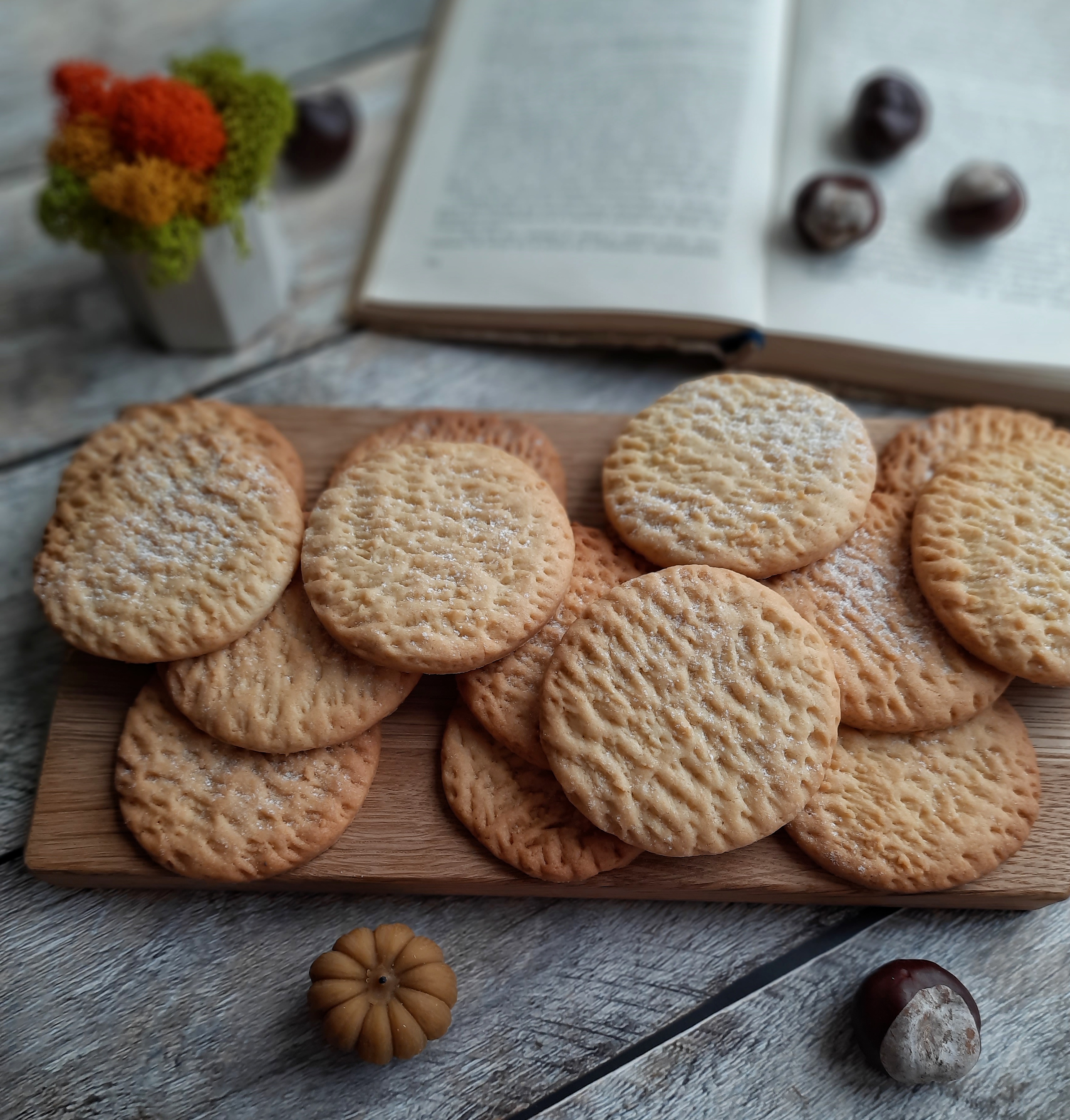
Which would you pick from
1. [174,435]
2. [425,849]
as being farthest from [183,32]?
[425,849]

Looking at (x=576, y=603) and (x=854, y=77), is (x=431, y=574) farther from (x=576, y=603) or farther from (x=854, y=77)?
(x=854, y=77)

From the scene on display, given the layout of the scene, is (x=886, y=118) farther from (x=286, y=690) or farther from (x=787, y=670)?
(x=286, y=690)

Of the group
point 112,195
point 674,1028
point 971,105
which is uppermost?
point 112,195

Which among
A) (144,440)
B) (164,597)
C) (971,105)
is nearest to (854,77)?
(971,105)

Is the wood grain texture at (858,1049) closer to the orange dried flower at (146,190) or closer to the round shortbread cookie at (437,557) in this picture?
the round shortbread cookie at (437,557)

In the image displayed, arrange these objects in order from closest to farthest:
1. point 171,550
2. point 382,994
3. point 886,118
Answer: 1. point 382,994
2. point 171,550
3. point 886,118

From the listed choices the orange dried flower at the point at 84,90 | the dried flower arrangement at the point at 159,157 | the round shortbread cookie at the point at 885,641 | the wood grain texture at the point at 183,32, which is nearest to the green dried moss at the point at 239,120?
the dried flower arrangement at the point at 159,157

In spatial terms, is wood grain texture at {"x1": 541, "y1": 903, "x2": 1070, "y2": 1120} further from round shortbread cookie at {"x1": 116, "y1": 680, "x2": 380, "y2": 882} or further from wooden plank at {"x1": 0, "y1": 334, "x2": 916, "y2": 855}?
wooden plank at {"x1": 0, "y1": 334, "x2": 916, "y2": 855}
